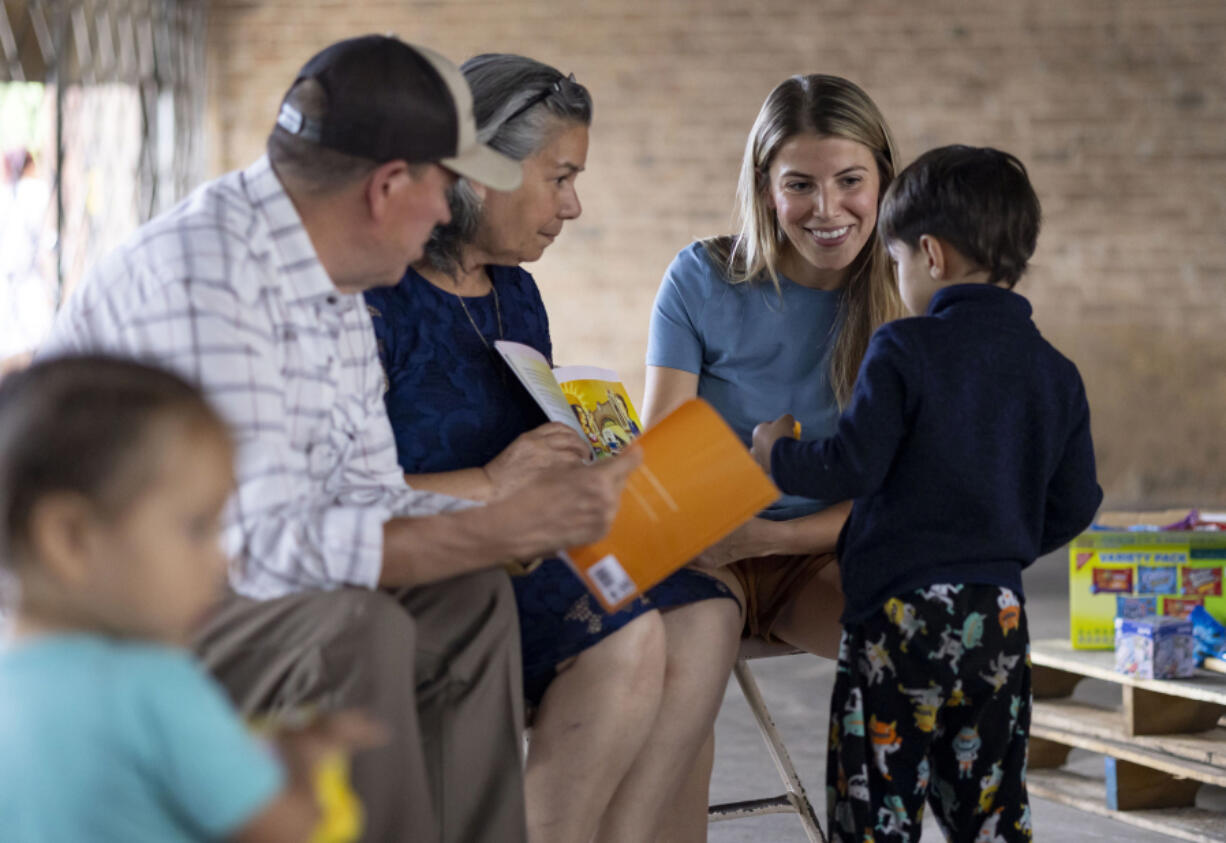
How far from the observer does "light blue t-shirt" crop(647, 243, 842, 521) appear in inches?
92.8

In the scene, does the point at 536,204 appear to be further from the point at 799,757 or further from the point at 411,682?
the point at 799,757

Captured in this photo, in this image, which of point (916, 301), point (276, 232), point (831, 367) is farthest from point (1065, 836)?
point (276, 232)

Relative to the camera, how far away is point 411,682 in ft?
4.79

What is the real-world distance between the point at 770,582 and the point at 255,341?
1.14m

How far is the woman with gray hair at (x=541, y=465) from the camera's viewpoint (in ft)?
5.89

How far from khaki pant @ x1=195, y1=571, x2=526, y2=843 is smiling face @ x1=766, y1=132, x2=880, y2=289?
1016mm

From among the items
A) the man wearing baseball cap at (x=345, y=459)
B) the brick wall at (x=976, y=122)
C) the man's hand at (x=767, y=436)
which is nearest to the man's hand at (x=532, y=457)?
the man wearing baseball cap at (x=345, y=459)

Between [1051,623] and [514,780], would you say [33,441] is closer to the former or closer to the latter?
[514,780]

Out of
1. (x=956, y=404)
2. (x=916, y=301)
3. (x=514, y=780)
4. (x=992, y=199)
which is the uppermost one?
(x=992, y=199)

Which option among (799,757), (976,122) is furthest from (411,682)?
(976,122)

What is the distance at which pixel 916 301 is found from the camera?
1.93 metres

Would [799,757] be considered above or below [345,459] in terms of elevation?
below

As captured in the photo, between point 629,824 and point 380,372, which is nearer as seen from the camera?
point 380,372

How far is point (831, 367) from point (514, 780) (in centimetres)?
104
